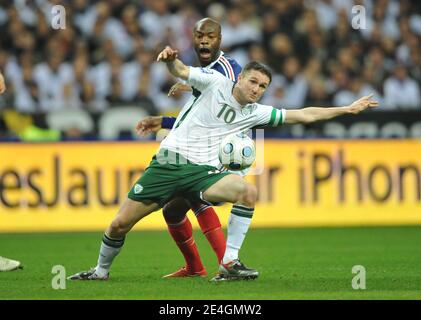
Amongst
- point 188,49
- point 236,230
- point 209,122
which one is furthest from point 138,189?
Answer: point 188,49

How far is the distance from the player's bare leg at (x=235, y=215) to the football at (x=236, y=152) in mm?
216

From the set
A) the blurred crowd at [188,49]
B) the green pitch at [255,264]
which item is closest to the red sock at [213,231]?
the green pitch at [255,264]

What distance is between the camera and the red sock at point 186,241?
9242mm

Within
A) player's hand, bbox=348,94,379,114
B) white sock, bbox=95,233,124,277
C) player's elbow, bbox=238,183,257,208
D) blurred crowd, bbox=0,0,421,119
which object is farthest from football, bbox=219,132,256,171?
blurred crowd, bbox=0,0,421,119

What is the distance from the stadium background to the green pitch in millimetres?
392

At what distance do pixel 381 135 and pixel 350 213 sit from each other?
56.1 inches

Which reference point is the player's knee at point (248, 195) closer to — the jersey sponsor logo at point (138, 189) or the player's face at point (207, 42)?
the jersey sponsor logo at point (138, 189)

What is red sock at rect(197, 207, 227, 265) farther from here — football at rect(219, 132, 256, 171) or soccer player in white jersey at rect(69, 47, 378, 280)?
football at rect(219, 132, 256, 171)

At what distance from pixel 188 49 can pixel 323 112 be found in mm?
8735

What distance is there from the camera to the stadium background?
14.6 m

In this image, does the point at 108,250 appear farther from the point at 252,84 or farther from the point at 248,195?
the point at 252,84

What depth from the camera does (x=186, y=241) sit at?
9258 millimetres
